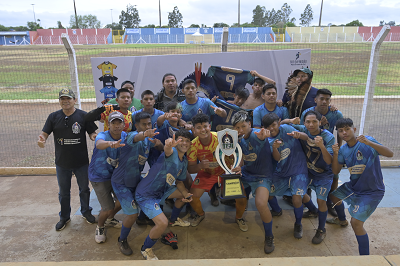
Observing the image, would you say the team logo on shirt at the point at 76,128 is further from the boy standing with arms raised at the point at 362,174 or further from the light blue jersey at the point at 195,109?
the boy standing with arms raised at the point at 362,174

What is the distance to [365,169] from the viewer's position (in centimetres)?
349

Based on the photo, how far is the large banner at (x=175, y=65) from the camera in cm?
603

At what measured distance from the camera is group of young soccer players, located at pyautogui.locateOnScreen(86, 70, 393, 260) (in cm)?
353

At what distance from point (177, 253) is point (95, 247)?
1120mm

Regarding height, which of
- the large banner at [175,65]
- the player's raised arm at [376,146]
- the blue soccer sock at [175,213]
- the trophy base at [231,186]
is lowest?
the blue soccer sock at [175,213]

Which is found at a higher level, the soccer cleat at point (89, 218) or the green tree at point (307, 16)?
the green tree at point (307, 16)

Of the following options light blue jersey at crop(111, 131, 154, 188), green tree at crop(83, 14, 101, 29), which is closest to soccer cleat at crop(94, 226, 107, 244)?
light blue jersey at crop(111, 131, 154, 188)

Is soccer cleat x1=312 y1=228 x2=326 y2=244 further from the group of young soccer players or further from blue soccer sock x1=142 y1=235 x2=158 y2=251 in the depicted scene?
blue soccer sock x1=142 y1=235 x2=158 y2=251

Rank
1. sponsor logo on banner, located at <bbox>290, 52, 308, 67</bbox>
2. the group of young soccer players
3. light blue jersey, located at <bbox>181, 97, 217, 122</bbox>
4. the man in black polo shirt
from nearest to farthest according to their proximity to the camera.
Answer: the group of young soccer players → the man in black polo shirt → light blue jersey, located at <bbox>181, 97, 217, 122</bbox> → sponsor logo on banner, located at <bbox>290, 52, 308, 67</bbox>

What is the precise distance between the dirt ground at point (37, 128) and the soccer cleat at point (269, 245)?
12.7 feet

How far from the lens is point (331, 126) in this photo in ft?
14.9

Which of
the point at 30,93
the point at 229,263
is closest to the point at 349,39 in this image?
the point at 30,93

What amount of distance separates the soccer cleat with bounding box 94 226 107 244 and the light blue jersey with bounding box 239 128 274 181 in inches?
86.4

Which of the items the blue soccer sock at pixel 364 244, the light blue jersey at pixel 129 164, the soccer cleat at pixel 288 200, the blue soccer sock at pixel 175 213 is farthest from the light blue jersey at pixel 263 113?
the blue soccer sock at pixel 364 244
